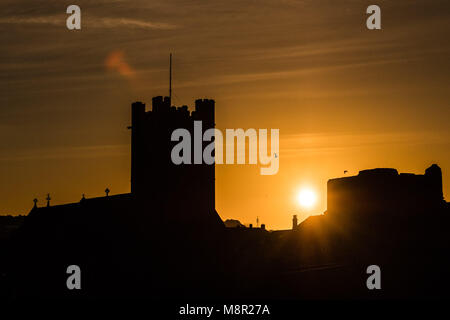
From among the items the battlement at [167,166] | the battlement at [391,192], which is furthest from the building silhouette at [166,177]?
the battlement at [391,192]

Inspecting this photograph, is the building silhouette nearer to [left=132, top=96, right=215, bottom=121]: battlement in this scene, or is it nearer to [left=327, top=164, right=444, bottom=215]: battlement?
[left=132, top=96, right=215, bottom=121]: battlement

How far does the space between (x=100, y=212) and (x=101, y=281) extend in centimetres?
755

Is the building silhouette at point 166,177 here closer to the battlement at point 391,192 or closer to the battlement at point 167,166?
the battlement at point 167,166

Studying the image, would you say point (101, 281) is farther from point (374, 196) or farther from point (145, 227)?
point (374, 196)

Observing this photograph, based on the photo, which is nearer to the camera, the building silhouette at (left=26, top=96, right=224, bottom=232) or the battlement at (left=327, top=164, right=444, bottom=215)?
the building silhouette at (left=26, top=96, right=224, bottom=232)

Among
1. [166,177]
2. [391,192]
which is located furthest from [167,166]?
[391,192]

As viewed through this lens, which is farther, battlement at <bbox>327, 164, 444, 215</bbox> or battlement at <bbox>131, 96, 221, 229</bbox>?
battlement at <bbox>327, 164, 444, 215</bbox>

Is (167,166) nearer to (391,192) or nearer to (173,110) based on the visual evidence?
(173,110)

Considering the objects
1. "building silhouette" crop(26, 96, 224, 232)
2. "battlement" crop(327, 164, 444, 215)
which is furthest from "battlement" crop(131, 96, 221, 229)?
"battlement" crop(327, 164, 444, 215)

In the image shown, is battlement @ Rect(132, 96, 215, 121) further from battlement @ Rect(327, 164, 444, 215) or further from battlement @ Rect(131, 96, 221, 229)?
battlement @ Rect(327, 164, 444, 215)

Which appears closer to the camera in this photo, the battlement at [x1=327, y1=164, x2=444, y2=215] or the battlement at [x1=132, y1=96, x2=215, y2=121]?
the battlement at [x1=132, y1=96, x2=215, y2=121]

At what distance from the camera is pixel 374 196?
96.6 metres

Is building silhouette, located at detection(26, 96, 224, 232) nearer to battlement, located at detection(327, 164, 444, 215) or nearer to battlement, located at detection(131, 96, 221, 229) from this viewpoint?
battlement, located at detection(131, 96, 221, 229)
